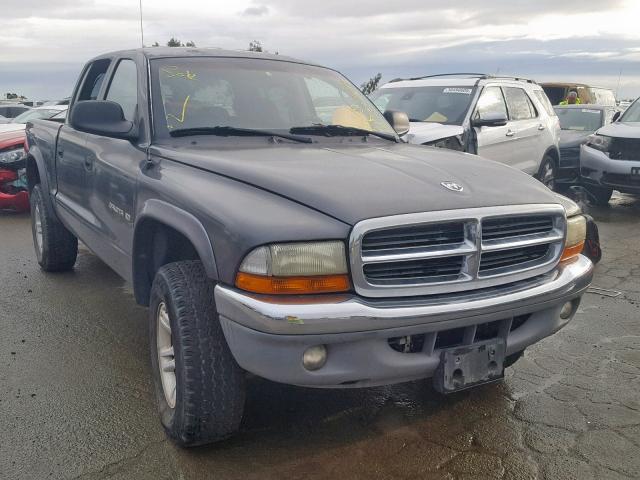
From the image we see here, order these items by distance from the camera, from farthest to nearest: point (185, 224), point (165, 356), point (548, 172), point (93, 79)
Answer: point (548, 172)
point (93, 79)
point (165, 356)
point (185, 224)

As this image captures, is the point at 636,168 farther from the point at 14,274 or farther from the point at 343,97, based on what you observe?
the point at 14,274

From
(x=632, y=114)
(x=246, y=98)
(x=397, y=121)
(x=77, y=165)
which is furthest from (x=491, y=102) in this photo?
(x=77, y=165)

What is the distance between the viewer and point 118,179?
143 inches

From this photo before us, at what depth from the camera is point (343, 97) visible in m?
4.32

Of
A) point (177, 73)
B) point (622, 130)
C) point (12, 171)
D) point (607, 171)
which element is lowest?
point (12, 171)

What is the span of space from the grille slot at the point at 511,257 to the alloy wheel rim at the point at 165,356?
55.9 inches

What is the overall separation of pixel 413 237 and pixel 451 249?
0.57 feet

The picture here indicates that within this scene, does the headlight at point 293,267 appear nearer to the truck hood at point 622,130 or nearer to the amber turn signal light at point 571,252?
the amber turn signal light at point 571,252

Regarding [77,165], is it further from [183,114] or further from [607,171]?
[607,171]

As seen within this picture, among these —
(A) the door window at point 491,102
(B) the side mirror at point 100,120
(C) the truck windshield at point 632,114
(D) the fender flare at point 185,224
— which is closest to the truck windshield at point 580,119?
(C) the truck windshield at point 632,114

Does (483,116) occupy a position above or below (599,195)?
above

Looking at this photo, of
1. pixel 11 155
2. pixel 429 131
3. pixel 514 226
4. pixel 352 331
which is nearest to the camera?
pixel 352 331

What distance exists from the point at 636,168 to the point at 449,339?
725 centimetres

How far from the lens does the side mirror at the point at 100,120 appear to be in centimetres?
351
